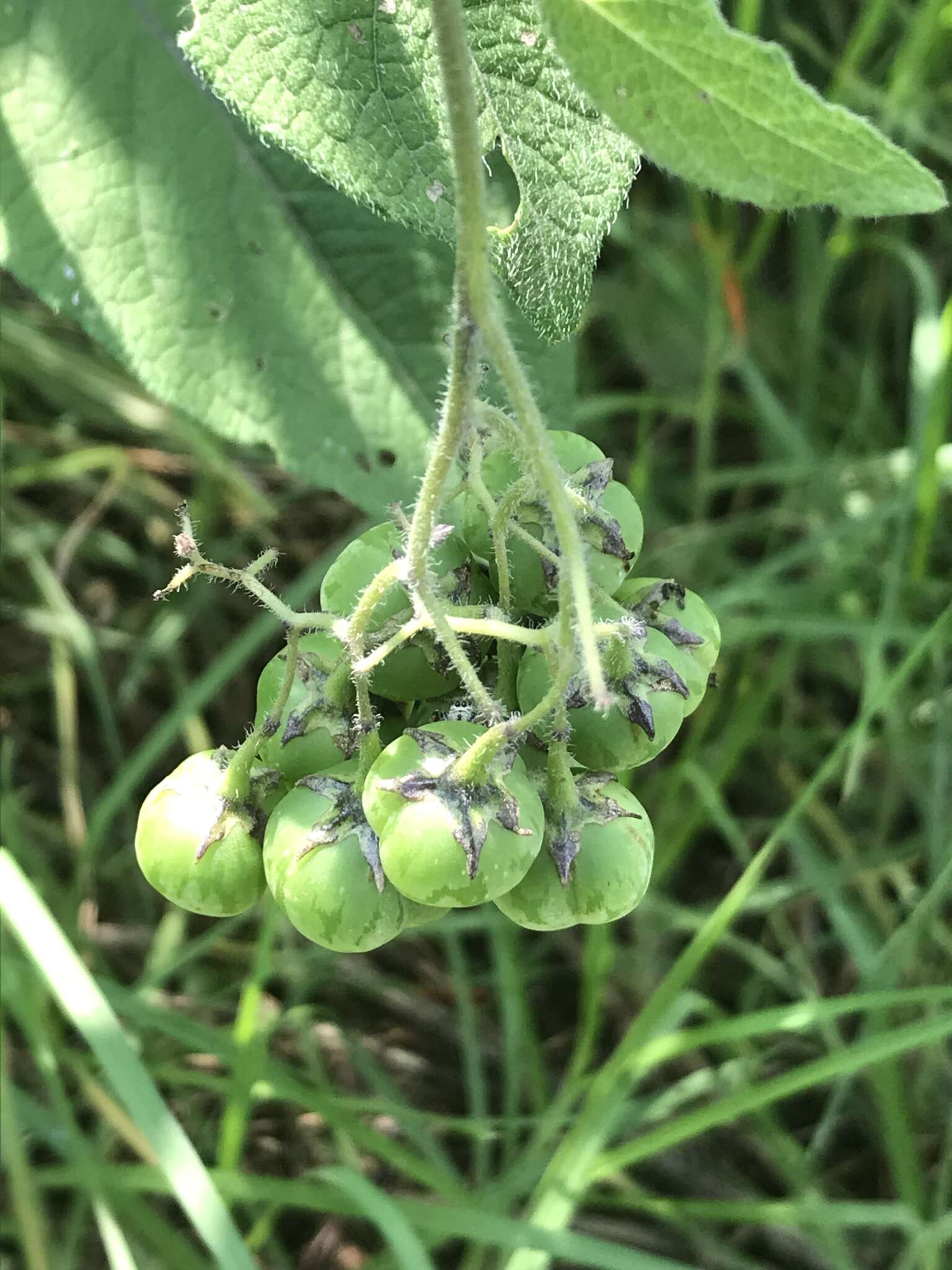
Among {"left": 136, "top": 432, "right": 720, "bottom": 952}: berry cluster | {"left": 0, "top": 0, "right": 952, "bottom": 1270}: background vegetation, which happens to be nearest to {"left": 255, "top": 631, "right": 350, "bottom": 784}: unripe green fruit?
{"left": 136, "top": 432, "right": 720, "bottom": 952}: berry cluster

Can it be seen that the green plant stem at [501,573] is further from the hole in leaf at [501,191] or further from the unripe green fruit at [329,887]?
the hole in leaf at [501,191]

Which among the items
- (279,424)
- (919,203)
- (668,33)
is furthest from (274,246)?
(919,203)

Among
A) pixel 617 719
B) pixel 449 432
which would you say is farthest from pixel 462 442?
pixel 617 719

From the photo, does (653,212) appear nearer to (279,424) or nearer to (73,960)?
(279,424)

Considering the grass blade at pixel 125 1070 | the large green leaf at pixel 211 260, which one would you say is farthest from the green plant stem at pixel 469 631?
the grass blade at pixel 125 1070

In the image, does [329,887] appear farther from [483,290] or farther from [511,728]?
[483,290]

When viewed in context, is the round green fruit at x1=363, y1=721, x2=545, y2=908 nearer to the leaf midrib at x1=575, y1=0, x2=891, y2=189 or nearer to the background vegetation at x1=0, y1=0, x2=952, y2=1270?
the leaf midrib at x1=575, y1=0, x2=891, y2=189
